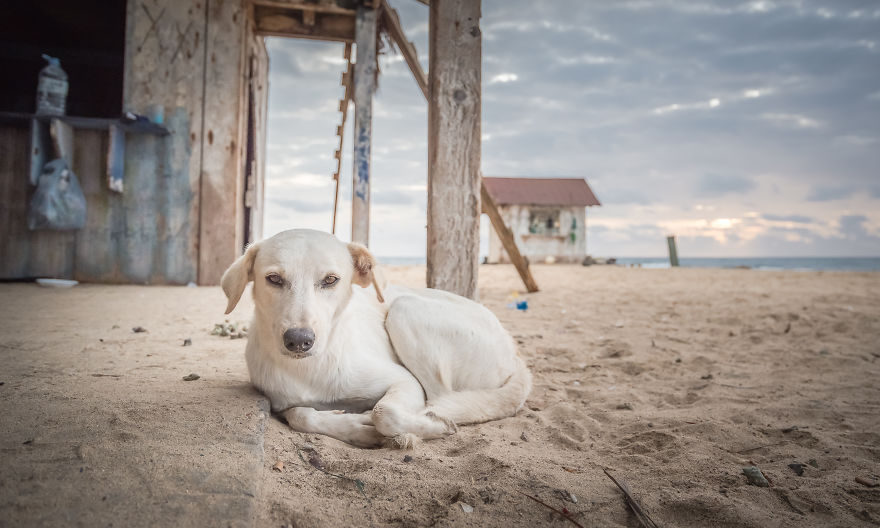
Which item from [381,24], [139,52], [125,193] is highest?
[381,24]

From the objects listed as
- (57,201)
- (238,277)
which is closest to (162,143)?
(57,201)

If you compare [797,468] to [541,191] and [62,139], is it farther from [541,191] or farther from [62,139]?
[541,191]

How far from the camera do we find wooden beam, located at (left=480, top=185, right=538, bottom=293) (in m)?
5.74

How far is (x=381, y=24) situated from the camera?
7.43 metres

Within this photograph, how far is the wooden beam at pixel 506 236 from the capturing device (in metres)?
5.74

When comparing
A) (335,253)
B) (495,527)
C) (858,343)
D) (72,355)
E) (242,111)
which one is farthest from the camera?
(242,111)

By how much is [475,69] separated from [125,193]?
5.44 m

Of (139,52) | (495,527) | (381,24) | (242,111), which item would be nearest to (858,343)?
(495,527)

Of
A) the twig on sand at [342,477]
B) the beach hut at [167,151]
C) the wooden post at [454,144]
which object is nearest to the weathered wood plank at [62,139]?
the beach hut at [167,151]

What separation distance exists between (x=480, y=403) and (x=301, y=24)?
766 cm

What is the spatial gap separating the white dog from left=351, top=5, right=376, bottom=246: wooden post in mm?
3782

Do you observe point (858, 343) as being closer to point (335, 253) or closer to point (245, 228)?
point (335, 253)

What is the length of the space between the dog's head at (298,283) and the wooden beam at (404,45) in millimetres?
3520

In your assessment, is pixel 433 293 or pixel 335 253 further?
pixel 433 293
